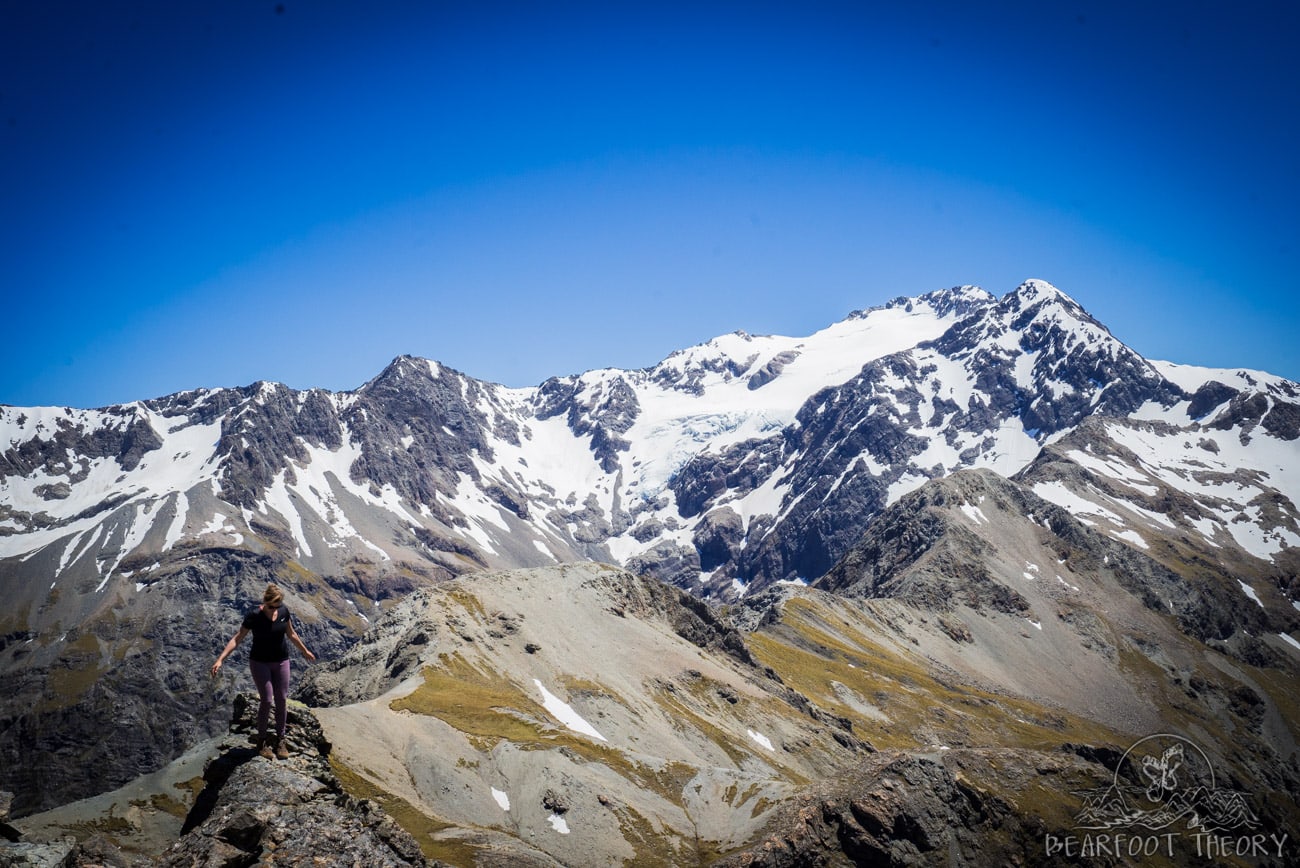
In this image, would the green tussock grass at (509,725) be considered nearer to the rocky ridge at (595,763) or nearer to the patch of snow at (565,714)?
the rocky ridge at (595,763)

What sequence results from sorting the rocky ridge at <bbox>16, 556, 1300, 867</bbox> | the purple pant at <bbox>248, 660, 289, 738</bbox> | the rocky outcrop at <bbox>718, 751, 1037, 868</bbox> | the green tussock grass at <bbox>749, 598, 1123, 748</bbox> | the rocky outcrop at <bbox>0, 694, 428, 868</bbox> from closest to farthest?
the rocky outcrop at <bbox>0, 694, 428, 868</bbox> → the purple pant at <bbox>248, 660, 289, 738</bbox> → the rocky ridge at <bbox>16, 556, 1300, 867</bbox> → the rocky outcrop at <bbox>718, 751, 1037, 868</bbox> → the green tussock grass at <bbox>749, 598, 1123, 748</bbox>

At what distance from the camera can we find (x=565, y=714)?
102m

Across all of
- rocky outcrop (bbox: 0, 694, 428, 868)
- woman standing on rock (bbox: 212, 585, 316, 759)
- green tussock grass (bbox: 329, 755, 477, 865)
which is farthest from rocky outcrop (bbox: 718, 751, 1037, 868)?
woman standing on rock (bbox: 212, 585, 316, 759)

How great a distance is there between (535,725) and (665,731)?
2181 cm

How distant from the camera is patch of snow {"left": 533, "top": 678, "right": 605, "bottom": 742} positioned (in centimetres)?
9838

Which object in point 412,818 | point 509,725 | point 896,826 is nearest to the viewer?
point 896,826

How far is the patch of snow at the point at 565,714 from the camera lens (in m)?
98.4

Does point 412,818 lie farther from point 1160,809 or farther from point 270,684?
point 1160,809

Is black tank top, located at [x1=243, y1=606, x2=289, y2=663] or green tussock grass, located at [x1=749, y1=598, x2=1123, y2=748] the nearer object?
black tank top, located at [x1=243, y1=606, x2=289, y2=663]

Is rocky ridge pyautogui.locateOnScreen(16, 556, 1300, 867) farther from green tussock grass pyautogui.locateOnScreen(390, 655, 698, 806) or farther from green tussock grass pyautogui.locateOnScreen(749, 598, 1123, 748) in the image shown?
green tussock grass pyautogui.locateOnScreen(749, 598, 1123, 748)

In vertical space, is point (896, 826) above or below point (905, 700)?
above

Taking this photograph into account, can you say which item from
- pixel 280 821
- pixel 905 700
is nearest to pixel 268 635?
pixel 280 821

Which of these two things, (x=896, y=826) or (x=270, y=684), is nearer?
(x=270, y=684)

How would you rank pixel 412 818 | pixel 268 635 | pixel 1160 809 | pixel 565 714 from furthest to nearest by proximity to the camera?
pixel 565 714, pixel 1160 809, pixel 412 818, pixel 268 635
